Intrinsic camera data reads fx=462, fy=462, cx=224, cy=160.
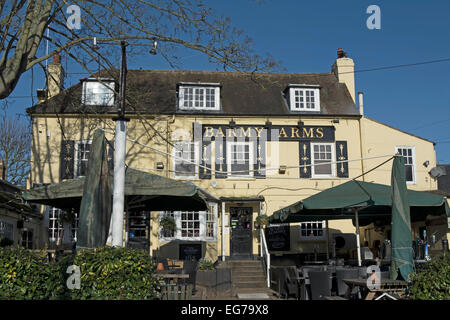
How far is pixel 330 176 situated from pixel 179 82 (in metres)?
6.98

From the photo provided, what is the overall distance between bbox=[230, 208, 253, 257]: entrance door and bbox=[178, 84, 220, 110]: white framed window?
421 cm

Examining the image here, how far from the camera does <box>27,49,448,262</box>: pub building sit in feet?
56.0

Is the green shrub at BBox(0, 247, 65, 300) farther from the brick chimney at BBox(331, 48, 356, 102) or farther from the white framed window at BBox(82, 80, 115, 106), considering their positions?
the brick chimney at BBox(331, 48, 356, 102)

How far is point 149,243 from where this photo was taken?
55.2 ft

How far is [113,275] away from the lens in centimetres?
600

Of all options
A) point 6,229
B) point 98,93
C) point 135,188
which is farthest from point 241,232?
point 135,188

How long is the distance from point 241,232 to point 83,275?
11.7 meters

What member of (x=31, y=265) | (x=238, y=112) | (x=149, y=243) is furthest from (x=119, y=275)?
(x=238, y=112)

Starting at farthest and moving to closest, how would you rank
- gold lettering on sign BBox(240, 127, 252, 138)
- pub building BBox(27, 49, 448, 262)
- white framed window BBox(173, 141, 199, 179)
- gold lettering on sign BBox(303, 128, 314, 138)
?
gold lettering on sign BBox(303, 128, 314, 138) < gold lettering on sign BBox(240, 127, 252, 138) < white framed window BBox(173, 141, 199, 179) < pub building BBox(27, 49, 448, 262)

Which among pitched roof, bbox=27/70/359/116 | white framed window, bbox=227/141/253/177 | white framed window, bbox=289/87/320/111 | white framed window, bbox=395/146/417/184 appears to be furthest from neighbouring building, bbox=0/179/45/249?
white framed window, bbox=395/146/417/184

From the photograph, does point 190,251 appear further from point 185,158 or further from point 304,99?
point 304,99

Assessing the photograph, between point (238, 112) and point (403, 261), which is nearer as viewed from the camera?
point (403, 261)
